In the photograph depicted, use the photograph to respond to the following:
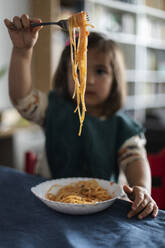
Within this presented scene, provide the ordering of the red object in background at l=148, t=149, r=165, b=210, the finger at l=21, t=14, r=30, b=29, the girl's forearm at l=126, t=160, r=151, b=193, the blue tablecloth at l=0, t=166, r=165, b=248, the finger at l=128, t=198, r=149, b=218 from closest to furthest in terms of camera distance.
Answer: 1. the blue tablecloth at l=0, t=166, r=165, b=248
2. the finger at l=128, t=198, r=149, b=218
3. the finger at l=21, t=14, r=30, b=29
4. the girl's forearm at l=126, t=160, r=151, b=193
5. the red object in background at l=148, t=149, r=165, b=210

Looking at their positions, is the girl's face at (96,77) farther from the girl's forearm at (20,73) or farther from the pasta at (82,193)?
the pasta at (82,193)

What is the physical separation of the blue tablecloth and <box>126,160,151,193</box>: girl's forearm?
20 centimetres

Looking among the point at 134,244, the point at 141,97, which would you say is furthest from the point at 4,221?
the point at 141,97

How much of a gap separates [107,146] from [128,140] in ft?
0.29

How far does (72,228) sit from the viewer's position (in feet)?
1.61

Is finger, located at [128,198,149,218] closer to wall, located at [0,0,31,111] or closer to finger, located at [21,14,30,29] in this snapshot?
finger, located at [21,14,30,29]

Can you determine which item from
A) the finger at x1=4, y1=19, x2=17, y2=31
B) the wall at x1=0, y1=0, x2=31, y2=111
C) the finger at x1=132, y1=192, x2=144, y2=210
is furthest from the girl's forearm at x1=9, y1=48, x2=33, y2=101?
the wall at x1=0, y1=0, x2=31, y2=111

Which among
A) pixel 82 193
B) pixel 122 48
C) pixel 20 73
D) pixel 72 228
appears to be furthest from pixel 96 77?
pixel 122 48

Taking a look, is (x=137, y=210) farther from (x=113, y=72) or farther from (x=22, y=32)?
(x=113, y=72)

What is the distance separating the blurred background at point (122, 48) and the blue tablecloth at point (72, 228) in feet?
4.79

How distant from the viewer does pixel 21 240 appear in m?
0.45

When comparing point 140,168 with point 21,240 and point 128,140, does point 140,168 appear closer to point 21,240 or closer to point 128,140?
point 128,140

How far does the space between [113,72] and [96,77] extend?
0.11m

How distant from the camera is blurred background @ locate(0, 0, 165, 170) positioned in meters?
2.36
